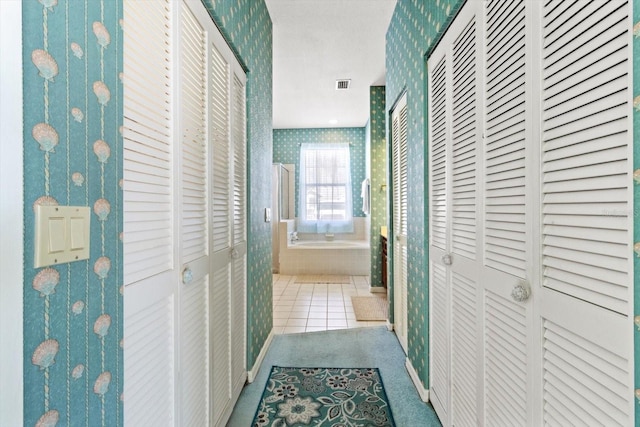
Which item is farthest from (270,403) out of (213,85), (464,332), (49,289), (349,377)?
(213,85)

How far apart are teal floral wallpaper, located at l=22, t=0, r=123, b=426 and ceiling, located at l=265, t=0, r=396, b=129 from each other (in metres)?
2.24

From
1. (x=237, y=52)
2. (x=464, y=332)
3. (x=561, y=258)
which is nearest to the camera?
(x=561, y=258)

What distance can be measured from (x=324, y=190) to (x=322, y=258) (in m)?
1.40

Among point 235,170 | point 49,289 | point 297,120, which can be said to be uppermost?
point 297,120

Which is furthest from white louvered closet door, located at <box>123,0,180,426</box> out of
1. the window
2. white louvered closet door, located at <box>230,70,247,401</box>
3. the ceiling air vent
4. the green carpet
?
the window

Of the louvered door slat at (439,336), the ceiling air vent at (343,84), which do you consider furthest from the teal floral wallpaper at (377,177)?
the louvered door slat at (439,336)

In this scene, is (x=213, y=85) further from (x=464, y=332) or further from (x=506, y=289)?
(x=464, y=332)

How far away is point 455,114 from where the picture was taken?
1.45 m

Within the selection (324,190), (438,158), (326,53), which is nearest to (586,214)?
(438,158)

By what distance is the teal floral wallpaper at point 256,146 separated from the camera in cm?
191

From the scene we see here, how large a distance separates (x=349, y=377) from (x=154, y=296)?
5.22 feet

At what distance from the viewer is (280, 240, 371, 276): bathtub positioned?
5.39 meters

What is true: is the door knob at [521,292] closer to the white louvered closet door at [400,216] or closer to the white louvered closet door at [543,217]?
the white louvered closet door at [543,217]

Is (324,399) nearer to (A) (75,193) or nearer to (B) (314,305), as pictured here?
(A) (75,193)
